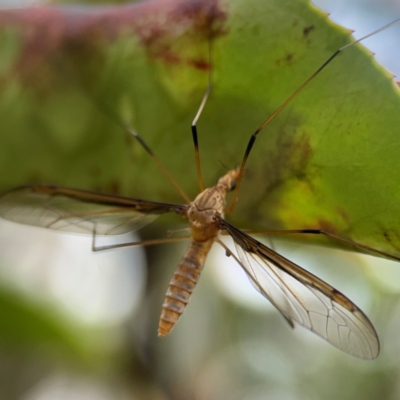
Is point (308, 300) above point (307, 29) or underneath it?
underneath

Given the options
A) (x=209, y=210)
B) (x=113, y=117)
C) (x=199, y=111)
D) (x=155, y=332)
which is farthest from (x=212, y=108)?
(x=155, y=332)

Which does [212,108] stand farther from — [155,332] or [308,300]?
[155,332]

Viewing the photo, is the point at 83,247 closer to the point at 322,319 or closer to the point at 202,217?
the point at 202,217

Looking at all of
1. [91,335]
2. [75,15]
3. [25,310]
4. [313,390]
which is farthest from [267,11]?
[313,390]

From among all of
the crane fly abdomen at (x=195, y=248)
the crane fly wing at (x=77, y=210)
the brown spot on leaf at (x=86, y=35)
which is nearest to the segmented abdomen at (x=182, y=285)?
the crane fly abdomen at (x=195, y=248)

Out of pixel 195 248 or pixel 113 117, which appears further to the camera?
pixel 195 248

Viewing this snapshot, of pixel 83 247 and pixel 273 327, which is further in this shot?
pixel 273 327

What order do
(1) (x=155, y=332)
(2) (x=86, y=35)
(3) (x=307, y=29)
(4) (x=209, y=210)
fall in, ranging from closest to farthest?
Answer: (3) (x=307, y=29)
(2) (x=86, y=35)
(4) (x=209, y=210)
(1) (x=155, y=332)
